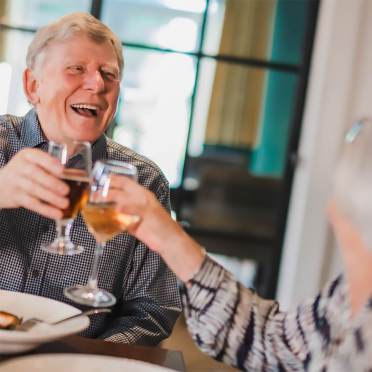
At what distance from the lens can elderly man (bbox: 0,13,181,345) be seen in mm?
1711

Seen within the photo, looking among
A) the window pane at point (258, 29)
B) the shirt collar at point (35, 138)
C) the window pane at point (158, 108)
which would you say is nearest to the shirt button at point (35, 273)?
the shirt collar at point (35, 138)

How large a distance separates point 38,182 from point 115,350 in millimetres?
313

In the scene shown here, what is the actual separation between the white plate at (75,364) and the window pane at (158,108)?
9.73ft

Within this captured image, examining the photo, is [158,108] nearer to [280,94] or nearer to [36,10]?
[280,94]

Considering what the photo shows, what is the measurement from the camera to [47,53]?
1873 millimetres

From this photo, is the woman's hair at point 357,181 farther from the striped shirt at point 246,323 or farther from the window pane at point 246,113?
the window pane at point 246,113

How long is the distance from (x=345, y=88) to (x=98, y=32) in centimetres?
242

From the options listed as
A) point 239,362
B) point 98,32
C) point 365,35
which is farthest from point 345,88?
point 239,362

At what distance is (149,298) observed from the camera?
1.77 metres

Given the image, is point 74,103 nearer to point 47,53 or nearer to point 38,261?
point 47,53

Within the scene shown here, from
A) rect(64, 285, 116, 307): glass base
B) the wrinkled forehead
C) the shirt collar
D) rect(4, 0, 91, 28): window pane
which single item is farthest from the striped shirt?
rect(4, 0, 91, 28): window pane

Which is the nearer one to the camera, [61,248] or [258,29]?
[61,248]

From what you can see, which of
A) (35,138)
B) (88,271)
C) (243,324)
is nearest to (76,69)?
(35,138)

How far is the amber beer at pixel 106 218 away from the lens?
119 centimetres
